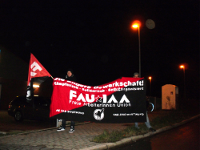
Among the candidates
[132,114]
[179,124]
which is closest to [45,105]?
[132,114]

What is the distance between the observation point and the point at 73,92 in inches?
313

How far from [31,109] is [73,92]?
5.13 metres

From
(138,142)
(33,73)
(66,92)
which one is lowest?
(138,142)

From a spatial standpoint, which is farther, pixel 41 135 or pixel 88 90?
pixel 88 90

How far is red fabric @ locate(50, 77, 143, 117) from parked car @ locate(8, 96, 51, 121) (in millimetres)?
4053

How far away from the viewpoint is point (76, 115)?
777 centimetres

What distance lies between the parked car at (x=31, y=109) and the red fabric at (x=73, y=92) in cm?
405

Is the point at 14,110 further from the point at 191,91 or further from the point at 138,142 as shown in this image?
the point at 191,91

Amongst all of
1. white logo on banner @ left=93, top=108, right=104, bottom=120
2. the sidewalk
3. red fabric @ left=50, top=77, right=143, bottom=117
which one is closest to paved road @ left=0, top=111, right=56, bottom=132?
the sidewalk

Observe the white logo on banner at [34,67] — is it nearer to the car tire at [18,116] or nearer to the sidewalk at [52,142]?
the sidewalk at [52,142]

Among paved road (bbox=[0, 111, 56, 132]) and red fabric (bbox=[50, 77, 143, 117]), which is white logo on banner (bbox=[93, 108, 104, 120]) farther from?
paved road (bbox=[0, 111, 56, 132])

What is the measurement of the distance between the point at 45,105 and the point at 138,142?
21.1ft

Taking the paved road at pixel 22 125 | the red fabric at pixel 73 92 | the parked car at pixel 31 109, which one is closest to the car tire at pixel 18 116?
the parked car at pixel 31 109

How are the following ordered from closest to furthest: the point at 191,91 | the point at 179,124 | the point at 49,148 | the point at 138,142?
1. the point at 49,148
2. the point at 138,142
3. the point at 179,124
4. the point at 191,91
